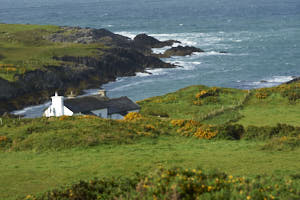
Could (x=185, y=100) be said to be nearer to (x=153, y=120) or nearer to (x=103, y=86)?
(x=153, y=120)

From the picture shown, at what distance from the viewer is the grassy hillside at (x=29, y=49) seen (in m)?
73.7

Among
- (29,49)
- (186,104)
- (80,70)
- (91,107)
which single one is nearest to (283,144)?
(91,107)

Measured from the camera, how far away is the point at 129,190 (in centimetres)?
1451

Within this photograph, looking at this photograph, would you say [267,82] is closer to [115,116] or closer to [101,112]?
[115,116]

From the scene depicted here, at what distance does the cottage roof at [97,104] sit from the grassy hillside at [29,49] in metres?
28.1

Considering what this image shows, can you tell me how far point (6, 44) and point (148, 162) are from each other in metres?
82.9

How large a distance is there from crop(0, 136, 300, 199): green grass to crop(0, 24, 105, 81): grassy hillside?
147ft

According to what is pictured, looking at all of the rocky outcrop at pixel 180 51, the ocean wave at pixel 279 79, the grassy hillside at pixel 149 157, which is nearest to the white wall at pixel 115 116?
the grassy hillside at pixel 149 157

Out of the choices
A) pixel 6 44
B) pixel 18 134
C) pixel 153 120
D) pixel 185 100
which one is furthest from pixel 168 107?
pixel 6 44

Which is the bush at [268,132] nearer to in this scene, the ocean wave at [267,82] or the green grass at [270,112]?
the green grass at [270,112]

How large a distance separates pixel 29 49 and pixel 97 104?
5428cm

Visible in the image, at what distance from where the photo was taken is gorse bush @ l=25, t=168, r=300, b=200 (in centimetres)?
1254

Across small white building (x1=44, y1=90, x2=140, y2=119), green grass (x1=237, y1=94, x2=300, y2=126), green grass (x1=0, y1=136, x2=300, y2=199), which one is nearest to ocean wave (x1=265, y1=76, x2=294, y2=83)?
green grass (x1=237, y1=94, x2=300, y2=126)

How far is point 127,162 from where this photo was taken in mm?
22391
